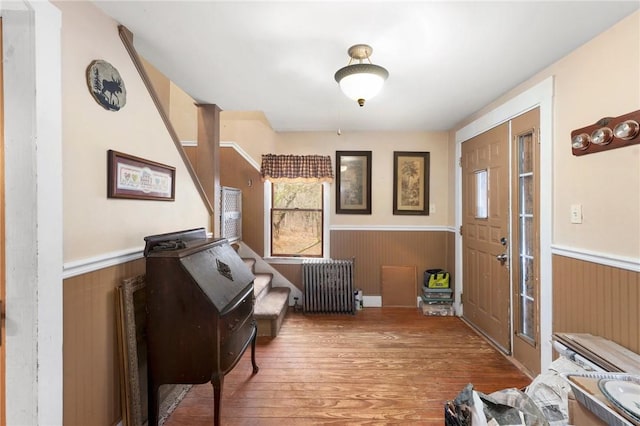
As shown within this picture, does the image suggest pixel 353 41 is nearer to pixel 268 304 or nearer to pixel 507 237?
pixel 507 237

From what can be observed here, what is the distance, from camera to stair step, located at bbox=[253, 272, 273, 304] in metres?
3.24

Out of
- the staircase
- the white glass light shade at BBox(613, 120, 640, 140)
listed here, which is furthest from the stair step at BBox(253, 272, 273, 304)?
the white glass light shade at BBox(613, 120, 640, 140)

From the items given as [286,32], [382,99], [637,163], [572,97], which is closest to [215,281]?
[286,32]

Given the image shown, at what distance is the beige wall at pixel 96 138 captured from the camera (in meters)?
1.35

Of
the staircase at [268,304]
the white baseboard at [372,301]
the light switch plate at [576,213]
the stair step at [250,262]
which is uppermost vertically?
the light switch plate at [576,213]

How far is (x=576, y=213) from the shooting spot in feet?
6.39

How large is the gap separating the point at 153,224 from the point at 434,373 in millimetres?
2410

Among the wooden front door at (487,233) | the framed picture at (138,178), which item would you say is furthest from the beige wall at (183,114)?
the wooden front door at (487,233)

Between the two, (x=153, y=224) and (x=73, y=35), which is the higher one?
(x=73, y=35)

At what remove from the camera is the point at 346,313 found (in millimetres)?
3744

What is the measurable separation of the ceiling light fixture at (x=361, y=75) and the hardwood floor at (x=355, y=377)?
6.89 feet

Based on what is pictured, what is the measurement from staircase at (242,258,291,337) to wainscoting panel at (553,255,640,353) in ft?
7.83

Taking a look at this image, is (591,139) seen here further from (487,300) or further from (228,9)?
(228,9)

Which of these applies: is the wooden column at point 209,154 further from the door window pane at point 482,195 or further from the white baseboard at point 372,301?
the door window pane at point 482,195
